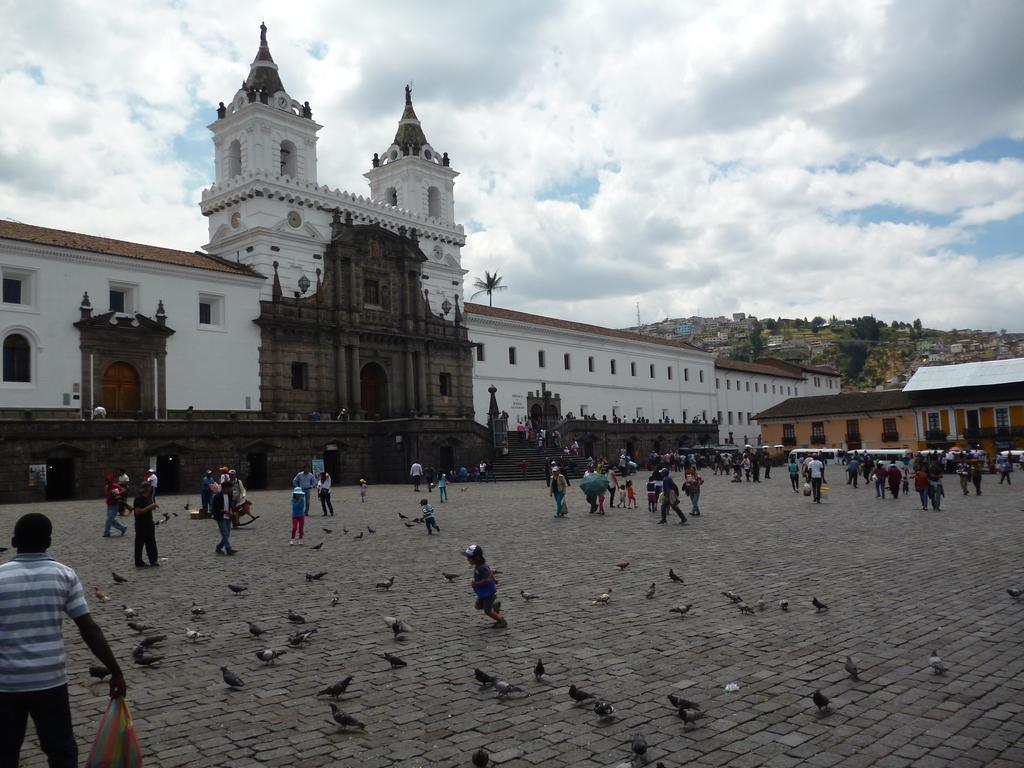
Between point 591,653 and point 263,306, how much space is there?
115ft

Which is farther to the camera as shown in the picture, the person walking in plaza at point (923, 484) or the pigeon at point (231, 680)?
the person walking in plaza at point (923, 484)

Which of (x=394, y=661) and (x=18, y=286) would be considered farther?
(x=18, y=286)

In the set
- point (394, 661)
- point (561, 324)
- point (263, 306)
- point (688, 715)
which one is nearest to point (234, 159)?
point (263, 306)

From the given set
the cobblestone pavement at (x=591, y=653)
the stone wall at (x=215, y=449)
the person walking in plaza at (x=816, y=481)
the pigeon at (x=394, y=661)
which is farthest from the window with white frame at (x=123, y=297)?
the pigeon at (x=394, y=661)

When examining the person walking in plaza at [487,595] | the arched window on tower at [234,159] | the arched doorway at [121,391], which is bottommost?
the person walking in plaza at [487,595]

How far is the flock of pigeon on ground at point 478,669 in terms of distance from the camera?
5.73 m

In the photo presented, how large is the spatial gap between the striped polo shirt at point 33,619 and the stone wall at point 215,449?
28.3 metres

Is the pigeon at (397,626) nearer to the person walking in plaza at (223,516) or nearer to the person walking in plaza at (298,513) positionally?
the person walking in plaza at (223,516)

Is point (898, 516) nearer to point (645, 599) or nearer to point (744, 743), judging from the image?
point (645, 599)

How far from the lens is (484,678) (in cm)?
661

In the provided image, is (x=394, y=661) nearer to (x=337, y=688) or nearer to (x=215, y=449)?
(x=337, y=688)

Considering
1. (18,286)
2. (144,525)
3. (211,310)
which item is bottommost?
(144,525)

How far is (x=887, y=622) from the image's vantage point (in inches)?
336

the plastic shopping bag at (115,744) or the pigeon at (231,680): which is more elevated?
the plastic shopping bag at (115,744)
